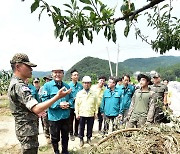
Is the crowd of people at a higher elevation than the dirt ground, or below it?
higher

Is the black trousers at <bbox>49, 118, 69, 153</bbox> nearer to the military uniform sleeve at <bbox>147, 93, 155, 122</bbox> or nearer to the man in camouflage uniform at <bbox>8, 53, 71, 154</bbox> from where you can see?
the military uniform sleeve at <bbox>147, 93, 155, 122</bbox>

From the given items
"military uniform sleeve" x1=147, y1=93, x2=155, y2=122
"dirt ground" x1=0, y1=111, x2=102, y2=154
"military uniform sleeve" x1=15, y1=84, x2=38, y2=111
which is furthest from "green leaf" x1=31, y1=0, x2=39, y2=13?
"dirt ground" x1=0, y1=111, x2=102, y2=154

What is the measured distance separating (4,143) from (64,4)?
6005mm

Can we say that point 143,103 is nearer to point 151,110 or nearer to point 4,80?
point 151,110

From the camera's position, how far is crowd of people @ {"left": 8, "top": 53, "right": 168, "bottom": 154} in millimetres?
2971

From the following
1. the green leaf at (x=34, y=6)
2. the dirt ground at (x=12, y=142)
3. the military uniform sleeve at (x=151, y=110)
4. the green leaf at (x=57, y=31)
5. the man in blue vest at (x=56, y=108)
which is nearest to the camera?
the green leaf at (x=34, y=6)

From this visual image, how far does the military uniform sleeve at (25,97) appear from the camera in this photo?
111 inches

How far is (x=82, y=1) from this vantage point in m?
1.34

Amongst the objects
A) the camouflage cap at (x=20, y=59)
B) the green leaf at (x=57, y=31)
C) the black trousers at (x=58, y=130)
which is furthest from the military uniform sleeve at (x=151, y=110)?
the green leaf at (x=57, y=31)

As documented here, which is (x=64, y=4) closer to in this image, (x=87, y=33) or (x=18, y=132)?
(x=87, y=33)

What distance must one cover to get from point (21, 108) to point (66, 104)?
1.80 meters

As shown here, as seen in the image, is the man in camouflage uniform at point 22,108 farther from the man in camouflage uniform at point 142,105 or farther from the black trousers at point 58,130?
the man in camouflage uniform at point 142,105

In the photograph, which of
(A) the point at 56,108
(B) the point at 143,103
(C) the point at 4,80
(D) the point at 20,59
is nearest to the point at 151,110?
(B) the point at 143,103

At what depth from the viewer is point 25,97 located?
290 cm
